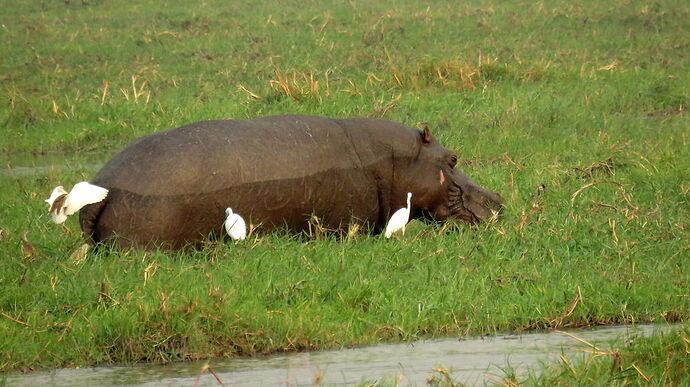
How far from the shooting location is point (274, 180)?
23.6 ft

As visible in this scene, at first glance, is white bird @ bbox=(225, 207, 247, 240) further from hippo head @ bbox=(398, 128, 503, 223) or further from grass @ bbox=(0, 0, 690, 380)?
hippo head @ bbox=(398, 128, 503, 223)

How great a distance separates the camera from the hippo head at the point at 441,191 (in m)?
8.14

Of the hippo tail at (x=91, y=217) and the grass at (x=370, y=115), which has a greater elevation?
the hippo tail at (x=91, y=217)

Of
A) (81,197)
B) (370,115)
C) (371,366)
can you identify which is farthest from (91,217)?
(370,115)

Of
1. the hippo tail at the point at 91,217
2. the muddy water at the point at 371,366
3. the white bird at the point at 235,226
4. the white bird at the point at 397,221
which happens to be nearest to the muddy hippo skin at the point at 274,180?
the hippo tail at the point at 91,217

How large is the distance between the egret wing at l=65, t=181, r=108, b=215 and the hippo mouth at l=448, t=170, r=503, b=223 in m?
2.47

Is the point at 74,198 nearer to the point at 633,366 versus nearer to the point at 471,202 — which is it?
the point at 471,202

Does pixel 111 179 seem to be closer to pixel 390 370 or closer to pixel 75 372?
pixel 75 372

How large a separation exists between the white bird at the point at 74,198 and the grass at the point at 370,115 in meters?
0.27

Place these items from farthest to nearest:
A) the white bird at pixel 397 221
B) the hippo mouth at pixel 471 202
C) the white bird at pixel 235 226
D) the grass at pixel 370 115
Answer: the hippo mouth at pixel 471 202, the white bird at pixel 397 221, the white bird at pixel 235 226, the grass at pixel 370 115

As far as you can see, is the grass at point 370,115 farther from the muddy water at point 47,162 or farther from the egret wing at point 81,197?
the egret wing at point 81,197

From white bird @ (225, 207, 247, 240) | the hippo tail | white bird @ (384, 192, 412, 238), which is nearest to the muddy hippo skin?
the hippo tail

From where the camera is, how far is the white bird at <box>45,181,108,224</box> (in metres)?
6.62

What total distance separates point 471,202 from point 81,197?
2666mm
